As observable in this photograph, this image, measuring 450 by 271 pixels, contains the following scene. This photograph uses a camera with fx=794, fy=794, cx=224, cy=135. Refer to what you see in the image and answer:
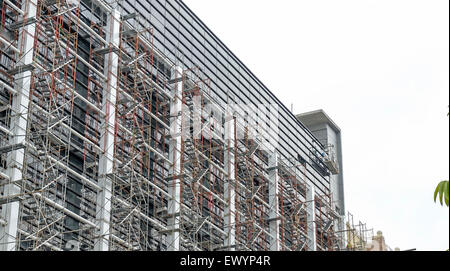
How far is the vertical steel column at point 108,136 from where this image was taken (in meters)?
42.4

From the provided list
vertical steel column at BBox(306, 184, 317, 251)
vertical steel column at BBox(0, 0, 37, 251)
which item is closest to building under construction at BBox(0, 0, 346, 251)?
vertical steel column at BBox(0, 0, 37, 251)

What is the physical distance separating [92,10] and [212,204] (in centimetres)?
1625

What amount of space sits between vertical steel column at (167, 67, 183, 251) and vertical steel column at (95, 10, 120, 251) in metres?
5.84

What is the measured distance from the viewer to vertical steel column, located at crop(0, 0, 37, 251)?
118 ft

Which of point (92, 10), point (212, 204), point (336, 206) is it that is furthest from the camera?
point (336, 206)

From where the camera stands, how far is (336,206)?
83562 millimetres

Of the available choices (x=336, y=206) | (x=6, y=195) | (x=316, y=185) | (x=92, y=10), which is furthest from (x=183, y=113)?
(x=336, y=206)

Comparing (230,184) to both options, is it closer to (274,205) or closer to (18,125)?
(274,205)

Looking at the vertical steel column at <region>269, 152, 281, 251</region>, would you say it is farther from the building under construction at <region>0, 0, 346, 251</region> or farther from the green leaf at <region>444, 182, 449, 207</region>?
the green leaf at <region>444, 182, 449, 207</region>

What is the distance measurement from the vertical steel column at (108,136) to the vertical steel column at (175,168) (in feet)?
19.2

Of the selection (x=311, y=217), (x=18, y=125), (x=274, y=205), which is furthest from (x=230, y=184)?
(x=18, y=125)

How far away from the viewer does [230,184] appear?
5744 cm
